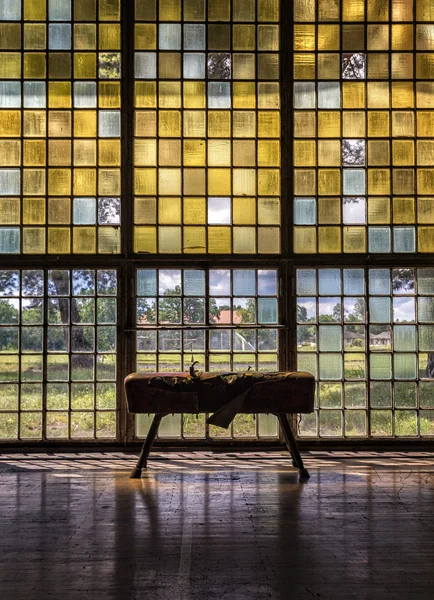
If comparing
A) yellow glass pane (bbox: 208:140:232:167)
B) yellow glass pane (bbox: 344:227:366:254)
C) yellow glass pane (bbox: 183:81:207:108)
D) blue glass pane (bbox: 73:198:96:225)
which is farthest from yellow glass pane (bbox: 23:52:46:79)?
yellow glass pane (bbox: 344:227:366:254)

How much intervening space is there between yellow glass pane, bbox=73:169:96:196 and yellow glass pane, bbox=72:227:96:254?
0.32 metres

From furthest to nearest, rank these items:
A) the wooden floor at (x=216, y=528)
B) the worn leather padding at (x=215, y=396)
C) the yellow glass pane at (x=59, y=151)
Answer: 1. the yellow glass pane at (x=59, y=151)
2. the worn leather padding at (x=215, y=396)
3. the wooden floor at (x=216, y=528)

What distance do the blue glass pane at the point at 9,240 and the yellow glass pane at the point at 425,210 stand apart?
360cm

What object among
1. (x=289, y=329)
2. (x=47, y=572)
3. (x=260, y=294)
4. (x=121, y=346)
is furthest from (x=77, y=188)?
(x=47, y=572)

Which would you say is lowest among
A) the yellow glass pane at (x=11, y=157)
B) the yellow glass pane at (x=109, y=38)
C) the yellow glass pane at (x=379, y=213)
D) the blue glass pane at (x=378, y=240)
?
the blue glass pane at (x=378, y=240)

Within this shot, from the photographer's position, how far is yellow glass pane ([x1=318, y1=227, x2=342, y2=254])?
5715mm

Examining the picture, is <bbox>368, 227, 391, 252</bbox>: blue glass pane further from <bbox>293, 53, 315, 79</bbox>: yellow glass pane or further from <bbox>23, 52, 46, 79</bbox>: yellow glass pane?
<bbox>23, 52, 46, 79</bbox>: yellow glass pane

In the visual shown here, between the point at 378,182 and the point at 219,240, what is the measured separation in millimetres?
1524

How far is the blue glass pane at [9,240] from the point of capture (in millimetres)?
5668

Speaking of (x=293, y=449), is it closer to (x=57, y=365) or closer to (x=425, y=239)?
(x=57, y=365)

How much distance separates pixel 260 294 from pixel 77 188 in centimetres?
189

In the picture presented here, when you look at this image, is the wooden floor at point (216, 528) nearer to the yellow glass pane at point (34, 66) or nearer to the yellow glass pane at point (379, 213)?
the yellow glass pane at point (379, 213)

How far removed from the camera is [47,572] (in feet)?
9.71

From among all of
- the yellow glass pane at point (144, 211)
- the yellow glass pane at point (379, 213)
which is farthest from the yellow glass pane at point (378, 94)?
the yellow glass pane at point (144, 211)
